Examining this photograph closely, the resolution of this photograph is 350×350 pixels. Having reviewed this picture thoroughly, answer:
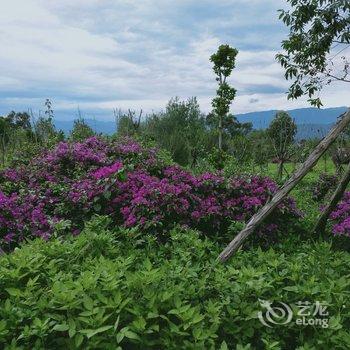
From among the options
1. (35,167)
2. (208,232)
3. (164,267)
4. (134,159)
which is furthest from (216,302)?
(35,167)

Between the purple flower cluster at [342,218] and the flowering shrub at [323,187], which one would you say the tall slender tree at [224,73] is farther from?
the purple flower cluster at [342,218]

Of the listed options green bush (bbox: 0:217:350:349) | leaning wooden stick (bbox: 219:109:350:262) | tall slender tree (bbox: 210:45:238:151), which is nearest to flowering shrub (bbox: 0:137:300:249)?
leaning wooden stick (bbox: 219:109:350:262)

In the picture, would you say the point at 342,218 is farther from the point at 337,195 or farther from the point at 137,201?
the point at 137,201

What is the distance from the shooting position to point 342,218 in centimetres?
600

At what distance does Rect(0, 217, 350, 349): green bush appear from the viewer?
7.84 feet

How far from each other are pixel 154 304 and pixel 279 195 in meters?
2.30

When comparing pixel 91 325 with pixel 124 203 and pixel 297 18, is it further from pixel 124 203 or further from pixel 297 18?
pixel 297 18

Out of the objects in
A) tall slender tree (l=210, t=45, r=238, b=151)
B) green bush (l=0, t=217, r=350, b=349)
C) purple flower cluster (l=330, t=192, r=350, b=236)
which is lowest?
purple flower cluster (l=330, t=192, r=350, b=236)

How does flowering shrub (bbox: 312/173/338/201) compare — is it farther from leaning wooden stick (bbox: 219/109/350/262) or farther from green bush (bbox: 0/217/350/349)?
green bush (bbox: 0/217/350/349)

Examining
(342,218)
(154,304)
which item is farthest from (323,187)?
(154,304)

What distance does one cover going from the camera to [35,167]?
Result: 7234mm

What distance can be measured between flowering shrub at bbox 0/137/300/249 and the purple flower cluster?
513 millimetres

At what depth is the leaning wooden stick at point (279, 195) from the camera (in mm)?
4008

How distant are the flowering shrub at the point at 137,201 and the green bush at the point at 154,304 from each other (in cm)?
200
